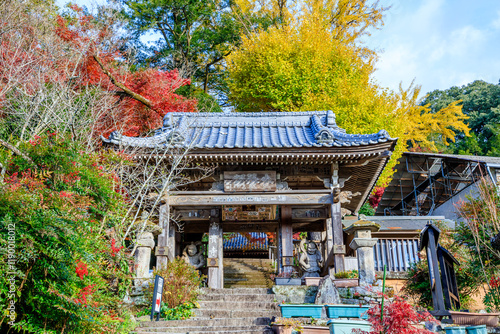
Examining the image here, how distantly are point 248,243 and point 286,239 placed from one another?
7.92m

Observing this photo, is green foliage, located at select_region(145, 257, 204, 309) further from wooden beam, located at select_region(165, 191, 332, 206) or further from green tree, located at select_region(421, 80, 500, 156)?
green tree, located at select_region(421, 80, 500, 156)

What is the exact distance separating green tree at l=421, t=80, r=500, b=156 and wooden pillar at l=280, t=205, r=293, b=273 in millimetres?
19240

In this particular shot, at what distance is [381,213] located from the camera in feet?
89.3

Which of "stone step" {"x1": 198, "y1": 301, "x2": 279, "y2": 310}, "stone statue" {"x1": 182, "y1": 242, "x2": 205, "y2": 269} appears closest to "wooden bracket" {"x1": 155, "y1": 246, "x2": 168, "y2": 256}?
"stone statue" {"x1": 182, "y1": 242, "x2": 205, "y2": 269}

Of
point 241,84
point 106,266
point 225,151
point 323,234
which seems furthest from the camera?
point 241,84

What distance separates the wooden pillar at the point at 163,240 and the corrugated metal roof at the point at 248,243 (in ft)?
29.1

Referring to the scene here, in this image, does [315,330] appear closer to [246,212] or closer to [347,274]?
[347,274]

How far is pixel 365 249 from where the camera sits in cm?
968

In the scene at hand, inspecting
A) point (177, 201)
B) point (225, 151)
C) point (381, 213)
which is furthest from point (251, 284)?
point (381, 213)

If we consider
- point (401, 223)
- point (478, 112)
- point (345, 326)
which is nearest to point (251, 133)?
point (401, 223)

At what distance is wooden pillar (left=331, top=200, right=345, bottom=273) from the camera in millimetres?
10930

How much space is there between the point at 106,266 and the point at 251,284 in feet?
28.3

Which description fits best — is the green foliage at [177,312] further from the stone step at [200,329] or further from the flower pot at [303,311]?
the flower pot at [303,311]

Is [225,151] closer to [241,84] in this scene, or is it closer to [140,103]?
[140,103]
